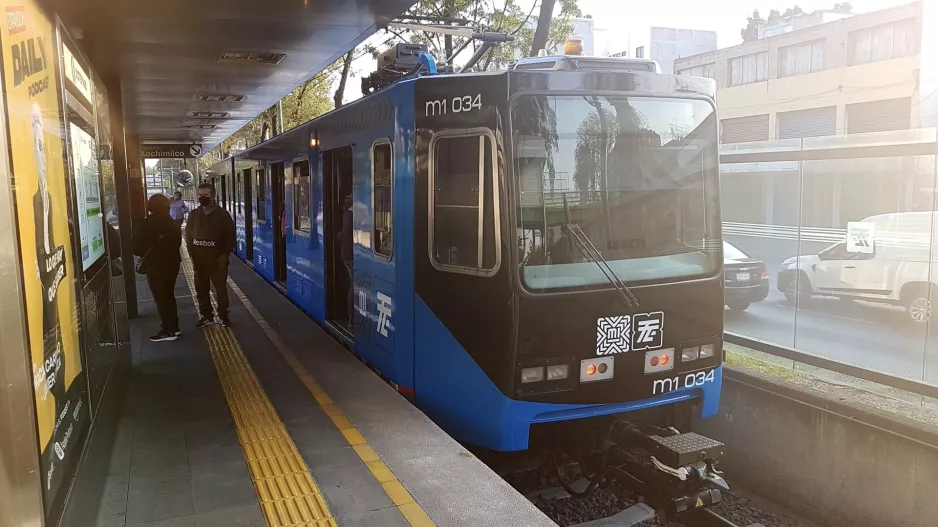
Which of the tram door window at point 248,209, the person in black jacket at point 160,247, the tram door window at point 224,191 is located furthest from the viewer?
the tram door window at point 224,191

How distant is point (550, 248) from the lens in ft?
14.8

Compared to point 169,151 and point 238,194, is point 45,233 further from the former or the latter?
point 169,151

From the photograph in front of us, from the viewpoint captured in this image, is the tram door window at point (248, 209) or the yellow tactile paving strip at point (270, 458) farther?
the tram door window at point (248, 209)

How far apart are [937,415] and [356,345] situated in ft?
16.2

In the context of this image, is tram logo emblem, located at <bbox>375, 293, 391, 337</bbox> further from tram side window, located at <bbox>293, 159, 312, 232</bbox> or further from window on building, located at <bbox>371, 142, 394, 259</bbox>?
tram side window, located at <bbox>293, 159, 312, 232</bbox>

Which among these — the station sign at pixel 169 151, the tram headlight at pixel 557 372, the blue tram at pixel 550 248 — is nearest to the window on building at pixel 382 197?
the blue tram at pixel 550 248

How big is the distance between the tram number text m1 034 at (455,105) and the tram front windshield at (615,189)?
0.28 metres

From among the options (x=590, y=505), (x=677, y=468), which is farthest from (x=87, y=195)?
(x=590, y=505)

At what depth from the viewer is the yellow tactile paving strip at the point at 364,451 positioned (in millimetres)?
3622

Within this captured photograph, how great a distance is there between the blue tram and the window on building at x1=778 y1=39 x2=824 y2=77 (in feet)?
91.3

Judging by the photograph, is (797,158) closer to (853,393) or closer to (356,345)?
(853,393)

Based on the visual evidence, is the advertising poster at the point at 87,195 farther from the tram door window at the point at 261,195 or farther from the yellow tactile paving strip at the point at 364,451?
the tram door window at the point at 261,195

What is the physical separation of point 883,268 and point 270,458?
5612mm

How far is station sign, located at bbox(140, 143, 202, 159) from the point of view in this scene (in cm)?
1848
